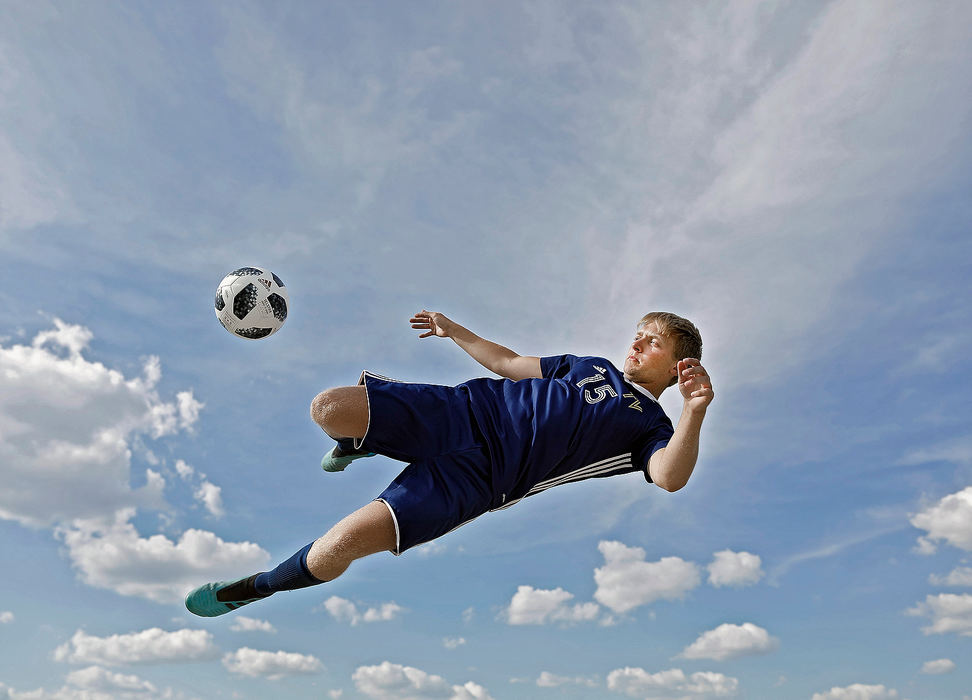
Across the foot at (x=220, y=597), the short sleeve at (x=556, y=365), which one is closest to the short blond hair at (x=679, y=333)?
the short sleeve at (x=556, y=365)

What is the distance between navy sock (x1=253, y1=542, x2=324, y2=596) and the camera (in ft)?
21.4

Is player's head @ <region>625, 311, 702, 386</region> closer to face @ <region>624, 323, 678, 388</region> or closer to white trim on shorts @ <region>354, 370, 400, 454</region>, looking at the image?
face @ <region>624, 323, 678, 388</region>

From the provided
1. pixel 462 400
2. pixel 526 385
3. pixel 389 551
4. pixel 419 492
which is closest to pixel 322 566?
pixel 389 551

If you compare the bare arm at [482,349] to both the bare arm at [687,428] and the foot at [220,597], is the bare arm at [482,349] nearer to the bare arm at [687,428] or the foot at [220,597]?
the bare arm at [687,428]

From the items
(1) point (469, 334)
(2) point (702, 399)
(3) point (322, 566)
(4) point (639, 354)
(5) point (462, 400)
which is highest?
(1) point (469, 334)

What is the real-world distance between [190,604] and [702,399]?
5110 millimetres

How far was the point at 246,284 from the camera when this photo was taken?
8391 mm

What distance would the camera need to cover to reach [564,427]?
686 cm

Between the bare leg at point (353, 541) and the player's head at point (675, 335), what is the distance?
296 cm

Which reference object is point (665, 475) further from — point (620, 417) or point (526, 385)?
point (526, 385)

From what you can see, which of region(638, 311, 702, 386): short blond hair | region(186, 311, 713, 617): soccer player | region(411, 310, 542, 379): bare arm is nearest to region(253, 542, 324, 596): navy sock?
region(186, 311, 713, 617): soccer player

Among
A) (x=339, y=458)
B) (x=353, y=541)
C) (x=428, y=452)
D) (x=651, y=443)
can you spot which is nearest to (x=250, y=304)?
(x=339, y=458)

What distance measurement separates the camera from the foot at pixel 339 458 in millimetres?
7739

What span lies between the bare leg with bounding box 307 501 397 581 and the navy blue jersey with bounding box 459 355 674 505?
1.08 metres
